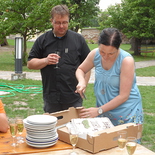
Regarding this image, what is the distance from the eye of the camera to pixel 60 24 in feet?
13.0

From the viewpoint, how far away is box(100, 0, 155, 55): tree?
76.8 ft

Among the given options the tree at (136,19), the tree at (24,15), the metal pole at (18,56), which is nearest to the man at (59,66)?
the metal pole at (18,56)

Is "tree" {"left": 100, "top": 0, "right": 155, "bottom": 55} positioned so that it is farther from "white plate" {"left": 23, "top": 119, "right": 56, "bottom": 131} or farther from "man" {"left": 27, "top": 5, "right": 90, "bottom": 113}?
"white plate" {"left": 23, "top": 119, "right": 56, "bottom": 131}

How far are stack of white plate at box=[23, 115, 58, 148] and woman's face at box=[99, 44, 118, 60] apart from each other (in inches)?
30.1

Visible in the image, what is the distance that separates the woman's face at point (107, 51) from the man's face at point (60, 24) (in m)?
1.17

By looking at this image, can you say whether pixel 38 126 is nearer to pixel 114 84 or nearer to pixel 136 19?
pixel 114 84

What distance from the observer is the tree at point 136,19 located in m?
23.4

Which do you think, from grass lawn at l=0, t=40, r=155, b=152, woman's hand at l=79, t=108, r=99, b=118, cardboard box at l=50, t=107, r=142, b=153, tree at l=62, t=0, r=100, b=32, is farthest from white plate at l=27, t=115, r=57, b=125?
tree at l=62, t=0, r=100, b=32

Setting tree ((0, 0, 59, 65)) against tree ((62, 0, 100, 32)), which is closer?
tree ((0, 0, 59, 65))

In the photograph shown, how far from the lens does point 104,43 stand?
286cm

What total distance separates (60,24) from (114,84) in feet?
4.33

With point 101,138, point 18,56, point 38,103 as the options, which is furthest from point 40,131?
point 18,56

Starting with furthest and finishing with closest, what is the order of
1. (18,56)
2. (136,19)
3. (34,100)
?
(136,19) < (18,56) < (34,100)

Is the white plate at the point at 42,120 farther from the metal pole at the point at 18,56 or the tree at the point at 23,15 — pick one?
the tree at the point at 23,15
